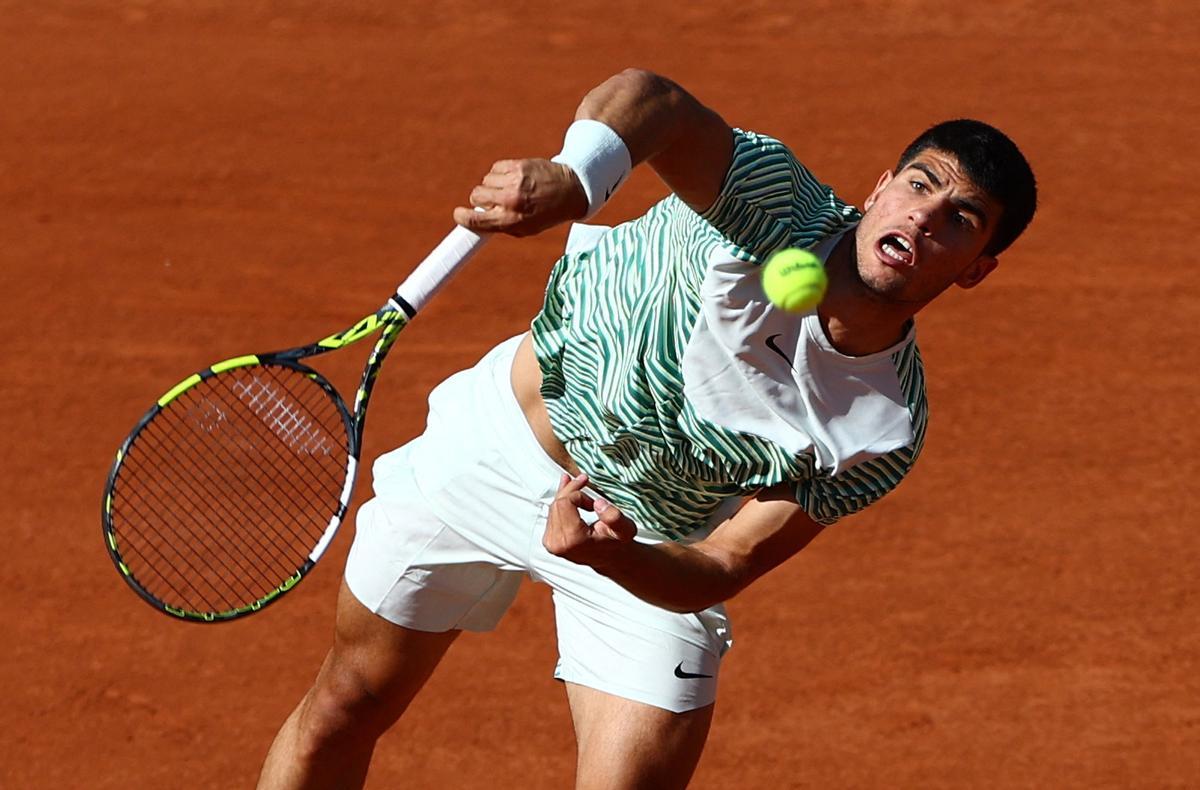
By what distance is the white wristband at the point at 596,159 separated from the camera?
303cm

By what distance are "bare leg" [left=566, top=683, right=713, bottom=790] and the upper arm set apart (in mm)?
452

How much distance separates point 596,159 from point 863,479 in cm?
102

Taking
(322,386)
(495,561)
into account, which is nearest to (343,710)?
(495,561)

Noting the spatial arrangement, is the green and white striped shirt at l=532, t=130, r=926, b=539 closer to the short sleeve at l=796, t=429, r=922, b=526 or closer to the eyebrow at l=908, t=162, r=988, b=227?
the short sleeve at l=796, t=429, r=922, b=526

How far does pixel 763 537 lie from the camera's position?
146 inches

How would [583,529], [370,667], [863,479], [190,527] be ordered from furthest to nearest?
1. [190,527]
2. [370,667]
3. [863,479]
4. [583,529]

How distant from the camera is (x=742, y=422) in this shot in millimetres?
3607

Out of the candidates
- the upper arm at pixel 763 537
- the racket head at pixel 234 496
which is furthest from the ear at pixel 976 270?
the racket head at pixel 234 496

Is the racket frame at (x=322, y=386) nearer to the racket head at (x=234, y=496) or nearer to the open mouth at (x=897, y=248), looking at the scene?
the racket head at (x=234, y=496)

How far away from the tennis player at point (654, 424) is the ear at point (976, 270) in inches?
0.6

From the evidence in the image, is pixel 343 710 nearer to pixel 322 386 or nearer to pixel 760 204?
pixel 322 386

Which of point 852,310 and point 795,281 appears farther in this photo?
point 852,310

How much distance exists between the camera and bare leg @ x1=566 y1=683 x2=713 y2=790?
391cm

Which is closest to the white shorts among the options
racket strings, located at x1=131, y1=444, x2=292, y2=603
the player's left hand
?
the player's left hand
